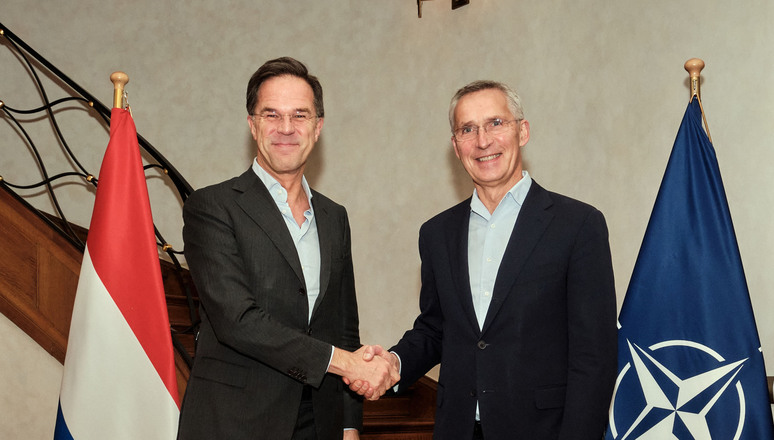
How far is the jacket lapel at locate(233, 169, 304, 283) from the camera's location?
7.23 feet

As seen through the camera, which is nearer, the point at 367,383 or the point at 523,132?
the point at 367,383

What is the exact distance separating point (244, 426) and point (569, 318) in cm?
97

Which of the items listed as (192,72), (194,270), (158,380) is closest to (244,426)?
(194,270)

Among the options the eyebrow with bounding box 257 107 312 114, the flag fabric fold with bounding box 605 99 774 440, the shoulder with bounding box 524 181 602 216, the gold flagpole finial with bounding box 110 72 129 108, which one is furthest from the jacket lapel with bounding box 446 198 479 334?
the gold flagpole finial with bounding box 110 72 129 108

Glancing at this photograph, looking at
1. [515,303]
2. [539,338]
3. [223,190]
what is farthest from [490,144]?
[223,190]

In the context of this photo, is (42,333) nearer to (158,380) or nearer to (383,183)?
(158,380)

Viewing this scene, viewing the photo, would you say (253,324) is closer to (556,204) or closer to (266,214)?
(266,214)

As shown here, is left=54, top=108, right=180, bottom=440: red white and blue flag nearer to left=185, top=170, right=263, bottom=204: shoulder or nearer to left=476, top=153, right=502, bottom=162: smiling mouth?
left=185, top=170, right=263, bottom=204: shoulder

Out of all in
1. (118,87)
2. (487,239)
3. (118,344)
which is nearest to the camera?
(487,239)

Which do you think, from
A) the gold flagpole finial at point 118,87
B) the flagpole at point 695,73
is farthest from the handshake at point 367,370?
the flagpole at point 695,73

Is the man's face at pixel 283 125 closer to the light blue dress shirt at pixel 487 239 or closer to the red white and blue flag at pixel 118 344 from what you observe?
the light blue dress shirt at pixel 487 239

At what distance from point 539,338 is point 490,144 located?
2.08ft

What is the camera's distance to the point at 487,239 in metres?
2.34

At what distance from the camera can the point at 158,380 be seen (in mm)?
2678
